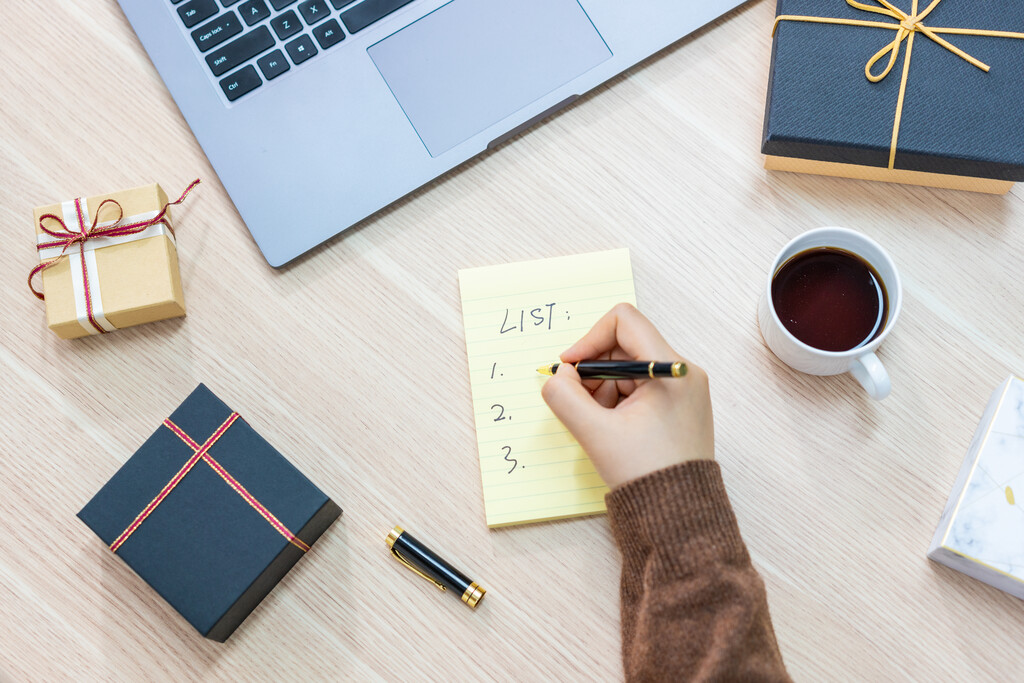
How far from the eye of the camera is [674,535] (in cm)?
64

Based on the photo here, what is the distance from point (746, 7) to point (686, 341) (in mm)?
366

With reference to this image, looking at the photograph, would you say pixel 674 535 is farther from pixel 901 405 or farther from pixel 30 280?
pixel 30 280

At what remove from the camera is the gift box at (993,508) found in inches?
25.9

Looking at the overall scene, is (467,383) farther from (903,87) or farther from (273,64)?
(903,87)

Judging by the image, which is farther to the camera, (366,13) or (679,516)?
(366,13)

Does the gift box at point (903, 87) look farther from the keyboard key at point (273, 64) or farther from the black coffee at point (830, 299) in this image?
the keyboard key at point (273, 64)

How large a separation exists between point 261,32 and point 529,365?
42cm

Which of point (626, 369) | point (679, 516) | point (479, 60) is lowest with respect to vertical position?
point (679, 516)

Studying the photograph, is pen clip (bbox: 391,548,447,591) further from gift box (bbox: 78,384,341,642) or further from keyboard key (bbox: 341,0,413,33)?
keyboard key (bbox: 341,0,413,33)

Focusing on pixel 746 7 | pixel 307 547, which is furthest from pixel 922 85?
pixel 307 547

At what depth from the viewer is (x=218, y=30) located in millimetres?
750

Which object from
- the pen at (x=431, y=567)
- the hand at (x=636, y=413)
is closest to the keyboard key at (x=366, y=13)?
the hand at (x=636, y=413)

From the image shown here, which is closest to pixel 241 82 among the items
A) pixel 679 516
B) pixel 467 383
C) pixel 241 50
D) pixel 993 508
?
pixel 241 50

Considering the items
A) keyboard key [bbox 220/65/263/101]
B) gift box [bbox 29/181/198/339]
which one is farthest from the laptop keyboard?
gift box [bbox 29/181/198/339]
